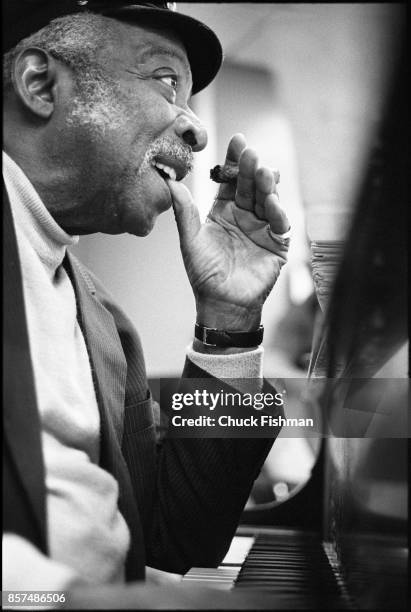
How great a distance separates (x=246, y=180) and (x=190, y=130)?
0.14m

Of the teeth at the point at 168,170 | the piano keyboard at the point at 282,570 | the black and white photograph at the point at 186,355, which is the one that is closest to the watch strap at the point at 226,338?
the black and white photograph at the point at 186,355

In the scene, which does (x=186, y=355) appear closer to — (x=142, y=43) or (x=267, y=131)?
(x=142, y=43)

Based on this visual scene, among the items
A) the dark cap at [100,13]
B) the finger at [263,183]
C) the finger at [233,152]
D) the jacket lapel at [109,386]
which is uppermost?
the dark cap at [100,13]

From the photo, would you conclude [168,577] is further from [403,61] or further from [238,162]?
[403,61]

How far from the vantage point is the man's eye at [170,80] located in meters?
1.23

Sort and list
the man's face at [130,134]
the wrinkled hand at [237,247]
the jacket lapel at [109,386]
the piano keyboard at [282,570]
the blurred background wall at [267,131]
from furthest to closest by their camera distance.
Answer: the blurred background wall at [267,131], the wrinkled hand at [237,247], the man's face at [130,134], the jacket lapel at [109,386], the piano keyboard at [282,570]

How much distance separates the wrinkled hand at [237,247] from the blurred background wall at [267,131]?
4.12 feet

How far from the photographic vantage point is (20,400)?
2.38 feet

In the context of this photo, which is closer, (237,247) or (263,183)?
(263,183)

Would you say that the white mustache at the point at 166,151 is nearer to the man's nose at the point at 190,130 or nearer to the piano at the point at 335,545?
the man's nose at the point at 190,130

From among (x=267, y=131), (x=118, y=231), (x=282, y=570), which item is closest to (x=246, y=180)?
(x=118, y=231)

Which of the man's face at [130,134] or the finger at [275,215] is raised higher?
the man's face at [130,134]

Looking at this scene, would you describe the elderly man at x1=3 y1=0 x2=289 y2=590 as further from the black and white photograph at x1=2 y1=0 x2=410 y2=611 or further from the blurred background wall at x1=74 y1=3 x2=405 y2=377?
the blurred background wall at x1=74 y1=3 x2=405 y2=377

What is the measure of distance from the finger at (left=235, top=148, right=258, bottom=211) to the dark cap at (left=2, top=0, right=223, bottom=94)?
0.24m
